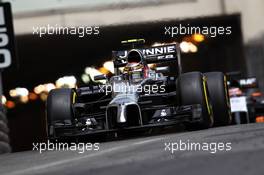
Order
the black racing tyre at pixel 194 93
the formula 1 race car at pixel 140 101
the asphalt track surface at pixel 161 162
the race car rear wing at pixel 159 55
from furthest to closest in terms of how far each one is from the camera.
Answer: the race car rear wing at pixel 159 55 → the black racing tyre at pixel 194 93 → the formula 1 race car at pixel 140 101 → the asphalt track surface at pixel 161 162

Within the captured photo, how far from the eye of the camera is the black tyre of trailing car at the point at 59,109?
1054 centimetres

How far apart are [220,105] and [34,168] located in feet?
17.1

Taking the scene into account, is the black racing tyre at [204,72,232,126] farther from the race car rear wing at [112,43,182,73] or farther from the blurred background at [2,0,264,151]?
the blurred background at [2,0,264,151]

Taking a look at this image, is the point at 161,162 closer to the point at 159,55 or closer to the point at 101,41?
the point at 159,55

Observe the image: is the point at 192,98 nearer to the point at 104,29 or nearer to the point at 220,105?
the point at 220,105

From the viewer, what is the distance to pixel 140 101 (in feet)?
35.2

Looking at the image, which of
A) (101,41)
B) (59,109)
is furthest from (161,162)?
(101,41)

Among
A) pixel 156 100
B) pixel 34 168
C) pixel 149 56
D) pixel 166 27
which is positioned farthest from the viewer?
pixel 166 27

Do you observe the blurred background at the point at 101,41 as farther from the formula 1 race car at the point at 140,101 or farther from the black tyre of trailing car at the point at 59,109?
the black tyre of trailing car at the point at 59,109

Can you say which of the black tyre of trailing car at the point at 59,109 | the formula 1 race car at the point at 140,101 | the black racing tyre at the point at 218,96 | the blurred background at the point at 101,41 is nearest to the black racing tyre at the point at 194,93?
the formula 1 race car at the point at 140,101

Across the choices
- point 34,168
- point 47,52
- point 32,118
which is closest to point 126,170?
point 34,168

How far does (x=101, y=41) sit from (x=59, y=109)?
1231 centimetres

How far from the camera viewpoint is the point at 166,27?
1959cm

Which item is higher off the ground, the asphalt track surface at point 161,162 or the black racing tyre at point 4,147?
the asphalt track surface at point 161,162
